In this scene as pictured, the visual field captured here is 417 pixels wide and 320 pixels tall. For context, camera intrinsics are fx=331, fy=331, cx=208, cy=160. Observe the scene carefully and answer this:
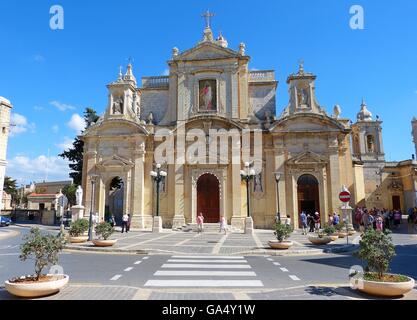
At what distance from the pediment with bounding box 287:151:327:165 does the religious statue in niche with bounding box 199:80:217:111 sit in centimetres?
912

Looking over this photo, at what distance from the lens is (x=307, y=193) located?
30.9 metres

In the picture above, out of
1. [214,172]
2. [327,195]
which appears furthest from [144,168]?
[327,195]

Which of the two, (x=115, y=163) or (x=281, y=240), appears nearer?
(x=281, y=240)

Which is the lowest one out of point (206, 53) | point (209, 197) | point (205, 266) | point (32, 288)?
point (205, 266)

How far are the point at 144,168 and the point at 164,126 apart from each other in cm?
464

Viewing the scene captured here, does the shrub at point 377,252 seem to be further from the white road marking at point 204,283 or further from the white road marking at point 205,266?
the white road marking at point 205,266

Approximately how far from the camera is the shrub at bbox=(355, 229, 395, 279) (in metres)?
7.82

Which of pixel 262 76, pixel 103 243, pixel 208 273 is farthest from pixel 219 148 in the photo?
pixel 208 273

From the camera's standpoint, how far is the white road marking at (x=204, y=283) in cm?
903

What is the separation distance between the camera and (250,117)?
32.7 meters

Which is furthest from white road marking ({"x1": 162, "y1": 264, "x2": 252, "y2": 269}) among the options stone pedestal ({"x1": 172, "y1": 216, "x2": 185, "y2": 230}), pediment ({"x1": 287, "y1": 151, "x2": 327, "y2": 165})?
pediment ({"x1": 287, "y1": 151, "x2": 327, "y2": 165})

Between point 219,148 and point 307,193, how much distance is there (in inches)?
363

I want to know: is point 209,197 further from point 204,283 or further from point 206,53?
point 204,283

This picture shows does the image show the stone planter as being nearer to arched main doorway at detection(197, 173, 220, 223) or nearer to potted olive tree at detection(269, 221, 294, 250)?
potted olive tree at detection(269, 221, 294, 250)
